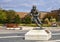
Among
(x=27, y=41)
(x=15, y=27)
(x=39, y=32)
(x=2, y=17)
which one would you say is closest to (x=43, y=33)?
(x=39, y=32)

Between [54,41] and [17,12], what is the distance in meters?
66.5

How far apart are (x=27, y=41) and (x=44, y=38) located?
1.35 meters

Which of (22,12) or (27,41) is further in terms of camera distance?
(22,12)

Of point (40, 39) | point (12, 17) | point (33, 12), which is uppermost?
point (33, 12)

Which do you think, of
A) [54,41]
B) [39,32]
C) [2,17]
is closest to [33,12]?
[39,32]

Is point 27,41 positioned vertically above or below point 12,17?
above

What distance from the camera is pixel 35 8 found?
17.6 meters

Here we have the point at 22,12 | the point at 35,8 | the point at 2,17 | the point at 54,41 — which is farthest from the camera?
the point at 22,12

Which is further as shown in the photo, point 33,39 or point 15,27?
point 15,27

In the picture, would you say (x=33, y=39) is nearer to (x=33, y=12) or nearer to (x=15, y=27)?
(x=33, y=12)

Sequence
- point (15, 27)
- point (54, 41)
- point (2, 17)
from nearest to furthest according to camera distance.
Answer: point (54, 41)
point (15, 27)
point (2, 17)

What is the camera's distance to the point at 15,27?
4138 centimetres

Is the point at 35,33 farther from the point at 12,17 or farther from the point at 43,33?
the point at 12,17

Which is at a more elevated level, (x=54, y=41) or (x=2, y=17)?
(x=54, y=41)
